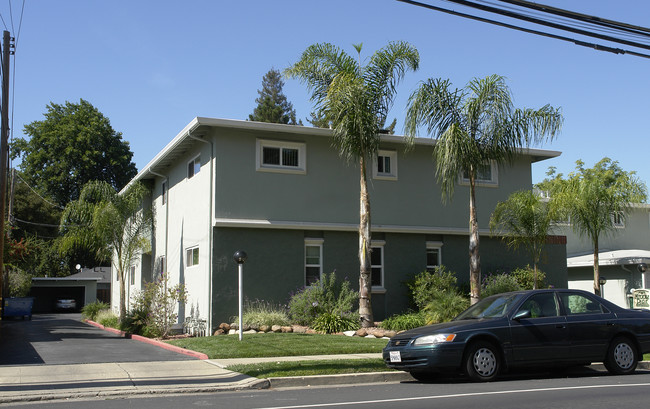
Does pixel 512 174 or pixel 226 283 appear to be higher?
pixel 512 174

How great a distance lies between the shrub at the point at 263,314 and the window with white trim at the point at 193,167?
475 centimetres

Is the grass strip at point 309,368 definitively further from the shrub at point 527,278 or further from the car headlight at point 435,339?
the shrub at point 527,278

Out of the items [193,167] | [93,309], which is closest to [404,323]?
[193,167]

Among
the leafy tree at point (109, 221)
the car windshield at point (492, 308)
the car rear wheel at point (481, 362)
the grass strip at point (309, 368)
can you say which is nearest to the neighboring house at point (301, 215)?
the leafy tree at point (109, 221)

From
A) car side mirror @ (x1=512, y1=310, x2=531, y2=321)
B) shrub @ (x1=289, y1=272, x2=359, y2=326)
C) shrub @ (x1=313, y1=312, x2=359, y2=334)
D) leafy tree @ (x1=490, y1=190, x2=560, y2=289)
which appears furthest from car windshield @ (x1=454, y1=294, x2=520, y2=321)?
leafy tree @ (x1=490, y1=190, x2=560, y2=289)

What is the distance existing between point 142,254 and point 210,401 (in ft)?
61.6

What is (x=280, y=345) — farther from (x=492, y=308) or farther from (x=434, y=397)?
(x=434, y=397)

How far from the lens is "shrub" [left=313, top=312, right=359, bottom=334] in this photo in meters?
16.8

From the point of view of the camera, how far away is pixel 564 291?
35.6 ft

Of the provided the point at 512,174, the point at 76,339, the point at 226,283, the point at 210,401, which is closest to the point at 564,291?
the point at 210,401

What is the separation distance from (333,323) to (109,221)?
969cm

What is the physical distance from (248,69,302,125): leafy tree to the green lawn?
144 feet

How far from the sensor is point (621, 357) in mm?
10750

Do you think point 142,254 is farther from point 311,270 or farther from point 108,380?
point 108,380
